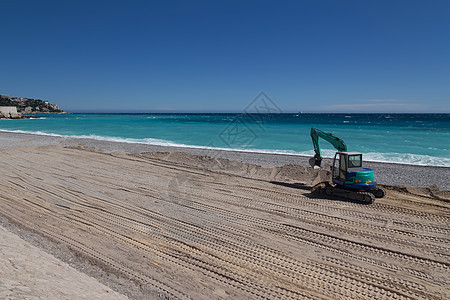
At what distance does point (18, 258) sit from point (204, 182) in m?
6.89

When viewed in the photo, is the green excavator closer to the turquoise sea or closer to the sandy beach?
the sandy beach

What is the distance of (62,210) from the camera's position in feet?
24.2

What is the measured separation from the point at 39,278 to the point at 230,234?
388 centimetres

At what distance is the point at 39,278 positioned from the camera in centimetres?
383

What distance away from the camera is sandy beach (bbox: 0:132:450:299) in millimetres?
4473

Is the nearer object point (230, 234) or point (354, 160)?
point (230, 234)

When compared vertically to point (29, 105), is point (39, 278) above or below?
below

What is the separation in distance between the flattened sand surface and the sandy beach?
6cm

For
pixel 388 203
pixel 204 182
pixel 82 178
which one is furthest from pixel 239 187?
pixel 82 178

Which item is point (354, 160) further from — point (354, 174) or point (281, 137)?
point (281, 137)

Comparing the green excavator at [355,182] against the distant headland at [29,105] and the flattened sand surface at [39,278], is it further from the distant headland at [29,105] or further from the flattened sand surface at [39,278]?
the distant headland at [29,105]

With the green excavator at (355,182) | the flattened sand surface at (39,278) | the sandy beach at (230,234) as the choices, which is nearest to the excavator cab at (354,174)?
the green excavator at (355,182)

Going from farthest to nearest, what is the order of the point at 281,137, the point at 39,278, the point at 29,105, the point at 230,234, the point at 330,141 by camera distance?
the point at 29,105, the point at 281,137, the point at 330,141, the point at 230,234, the point at 39,278

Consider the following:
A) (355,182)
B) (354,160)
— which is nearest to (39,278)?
(355,182)
